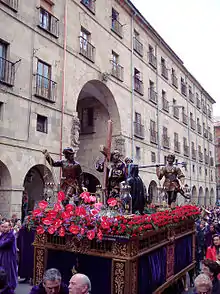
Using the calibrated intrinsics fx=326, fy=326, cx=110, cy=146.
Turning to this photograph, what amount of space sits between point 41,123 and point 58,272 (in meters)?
11.6

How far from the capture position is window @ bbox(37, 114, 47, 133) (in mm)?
14359

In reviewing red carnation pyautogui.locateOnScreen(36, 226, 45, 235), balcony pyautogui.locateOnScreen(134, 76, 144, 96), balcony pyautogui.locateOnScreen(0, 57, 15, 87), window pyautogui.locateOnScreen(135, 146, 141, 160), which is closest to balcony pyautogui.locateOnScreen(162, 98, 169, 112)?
balcony pyautogui.locateOnScreen(134, 76, 144, 96)

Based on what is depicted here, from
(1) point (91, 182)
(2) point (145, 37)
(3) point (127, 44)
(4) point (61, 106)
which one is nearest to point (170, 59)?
(2) point (145, 37)

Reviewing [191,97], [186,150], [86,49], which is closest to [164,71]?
[191,97]

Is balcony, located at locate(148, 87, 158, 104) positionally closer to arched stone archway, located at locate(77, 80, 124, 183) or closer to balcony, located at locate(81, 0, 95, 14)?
arched stone archway, located at locate(77, 80, 124, 183)

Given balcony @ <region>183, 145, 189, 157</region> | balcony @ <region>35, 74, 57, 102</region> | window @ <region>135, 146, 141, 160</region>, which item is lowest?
window @ <region>135, 146, 141, 160</region>

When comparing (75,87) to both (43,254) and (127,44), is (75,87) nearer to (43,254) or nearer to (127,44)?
(127,44)

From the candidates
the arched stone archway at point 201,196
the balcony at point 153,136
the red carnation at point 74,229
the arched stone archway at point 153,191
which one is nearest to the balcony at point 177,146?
the balcony at point 153,136

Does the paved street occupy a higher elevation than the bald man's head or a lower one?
lower

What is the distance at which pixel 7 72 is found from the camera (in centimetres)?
1285

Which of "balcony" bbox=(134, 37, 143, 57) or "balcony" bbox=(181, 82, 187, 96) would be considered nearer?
"balcony" bbox=(134, 37, 143, 57)

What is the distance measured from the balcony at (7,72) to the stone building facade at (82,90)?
4cm

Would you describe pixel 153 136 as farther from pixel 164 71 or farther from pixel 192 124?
pixel 192 124

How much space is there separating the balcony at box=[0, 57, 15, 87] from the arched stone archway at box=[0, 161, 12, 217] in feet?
10.6
